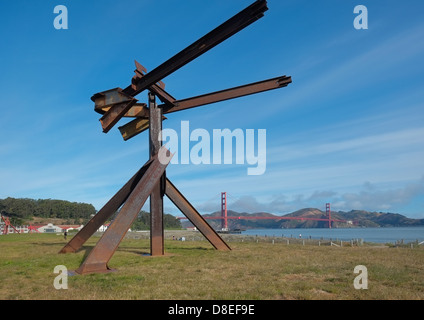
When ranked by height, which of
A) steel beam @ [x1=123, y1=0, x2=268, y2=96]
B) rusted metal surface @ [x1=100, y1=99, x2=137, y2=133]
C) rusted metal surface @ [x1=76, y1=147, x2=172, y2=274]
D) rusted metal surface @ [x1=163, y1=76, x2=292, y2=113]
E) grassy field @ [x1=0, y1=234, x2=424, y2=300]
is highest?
steel beam @ [x1=123, y1=0, x2=268, y2=96]

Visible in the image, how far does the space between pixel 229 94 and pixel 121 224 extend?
21.4 feet

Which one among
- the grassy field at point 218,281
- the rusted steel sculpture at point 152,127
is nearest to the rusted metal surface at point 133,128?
the rusted steel sculpture at point 152,127

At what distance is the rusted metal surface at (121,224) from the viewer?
8.56 m

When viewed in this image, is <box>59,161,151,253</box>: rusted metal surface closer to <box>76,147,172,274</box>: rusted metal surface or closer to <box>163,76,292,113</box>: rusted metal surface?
<box>76,147,172,274</box>: rusted metal surface

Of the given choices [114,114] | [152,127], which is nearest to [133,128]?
[152,127]

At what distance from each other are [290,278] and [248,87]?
757cm

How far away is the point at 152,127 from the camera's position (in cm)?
1269

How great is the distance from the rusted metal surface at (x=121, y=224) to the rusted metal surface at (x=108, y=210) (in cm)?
74

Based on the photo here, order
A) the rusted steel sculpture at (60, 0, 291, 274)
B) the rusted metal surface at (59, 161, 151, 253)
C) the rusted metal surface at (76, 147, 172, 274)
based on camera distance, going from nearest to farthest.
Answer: the rusted metal surface at (76, 147, 172, 274) < the rusted steel sculpture at (60, 0, 291, 274) < the rusted metal surface at (59, 161, 151, 253)

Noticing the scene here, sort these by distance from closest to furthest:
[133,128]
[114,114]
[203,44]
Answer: [203,44], [114,114], [133,128]

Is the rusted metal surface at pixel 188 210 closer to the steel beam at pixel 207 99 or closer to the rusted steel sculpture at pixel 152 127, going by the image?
the rusted steel sculpture at pixel 152 127

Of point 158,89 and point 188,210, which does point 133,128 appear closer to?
point 158,89

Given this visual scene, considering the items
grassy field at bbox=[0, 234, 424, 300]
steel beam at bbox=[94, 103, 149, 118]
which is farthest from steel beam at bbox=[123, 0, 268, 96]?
grassy field at bbox=[0, 234, 424, 300]

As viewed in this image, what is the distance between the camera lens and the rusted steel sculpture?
9102 mm
